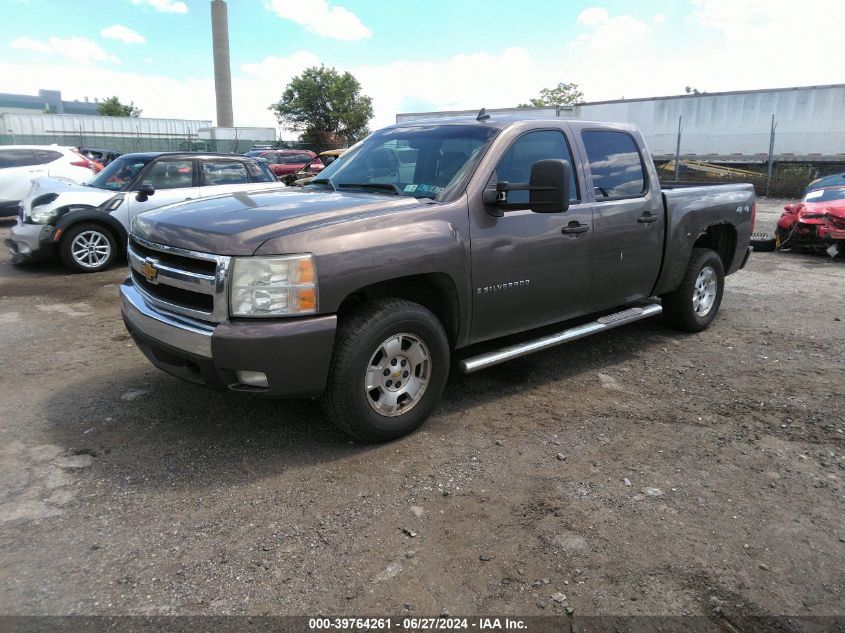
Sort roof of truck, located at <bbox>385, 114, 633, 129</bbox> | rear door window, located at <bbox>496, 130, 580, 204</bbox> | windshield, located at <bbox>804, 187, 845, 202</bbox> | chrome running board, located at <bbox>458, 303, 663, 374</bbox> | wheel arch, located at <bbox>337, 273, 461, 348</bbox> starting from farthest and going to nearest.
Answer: windshield, located at <bbox>804, 187, 845, 202</bbox> → roof of truck, located at <bbox>385, 114, 633, 129</bbox> → rear door window, located at <bbox>496, 130, 580, 204</bbox> → chrome running board, located at <bbox>458, 303, 663, 374</bbox> → wheel arch, located at <bbox>337, 273, 461, 348</bbox>

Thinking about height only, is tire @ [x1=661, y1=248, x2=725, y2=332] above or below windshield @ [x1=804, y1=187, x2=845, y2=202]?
below

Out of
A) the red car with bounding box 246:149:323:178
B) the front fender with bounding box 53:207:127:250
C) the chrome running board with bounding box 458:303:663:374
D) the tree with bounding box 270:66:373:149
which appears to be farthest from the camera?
the tree with bounding box 270:66:373:149

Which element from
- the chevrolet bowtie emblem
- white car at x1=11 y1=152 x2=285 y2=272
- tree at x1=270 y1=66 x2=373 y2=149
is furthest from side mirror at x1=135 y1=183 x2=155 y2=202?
tree at x1=270 y1=66 x2=373 y2=149

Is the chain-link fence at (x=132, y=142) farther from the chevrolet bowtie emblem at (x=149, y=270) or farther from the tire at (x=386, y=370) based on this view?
the tire at (x=386, y=370)

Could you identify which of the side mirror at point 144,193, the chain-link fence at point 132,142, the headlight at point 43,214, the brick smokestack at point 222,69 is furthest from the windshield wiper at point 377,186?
the brick smokestack at point 222,69

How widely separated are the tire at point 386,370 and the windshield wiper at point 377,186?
87 centimetres

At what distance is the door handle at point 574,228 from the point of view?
4340 mm

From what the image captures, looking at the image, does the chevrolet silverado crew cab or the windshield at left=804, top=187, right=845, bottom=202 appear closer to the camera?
the chevrolet silverado crew cab

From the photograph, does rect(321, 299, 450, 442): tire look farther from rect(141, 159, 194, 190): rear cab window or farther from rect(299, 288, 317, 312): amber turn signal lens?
rect(141, 159, 194, 190): rear cab window

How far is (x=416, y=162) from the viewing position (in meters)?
4.23

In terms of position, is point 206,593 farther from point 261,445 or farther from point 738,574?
point 738,574

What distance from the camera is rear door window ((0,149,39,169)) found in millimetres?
12680

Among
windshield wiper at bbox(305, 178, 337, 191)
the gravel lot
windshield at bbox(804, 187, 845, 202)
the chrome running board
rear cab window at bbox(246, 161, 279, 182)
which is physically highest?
rear cab window at bbox(246, 161, 279, 182)

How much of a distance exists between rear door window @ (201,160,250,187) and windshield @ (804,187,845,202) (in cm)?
947
